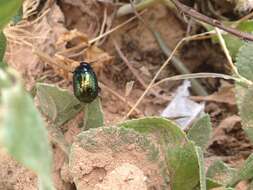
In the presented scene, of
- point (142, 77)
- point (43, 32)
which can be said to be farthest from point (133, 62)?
point (43, 32)

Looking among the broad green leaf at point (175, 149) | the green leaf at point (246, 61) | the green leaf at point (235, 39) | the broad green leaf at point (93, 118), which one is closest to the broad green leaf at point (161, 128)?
the broad green leaf at point (175, 149)

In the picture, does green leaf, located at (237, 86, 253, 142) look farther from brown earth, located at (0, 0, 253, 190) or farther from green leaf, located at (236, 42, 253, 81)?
brown earth, located at (0, 0, 253, 190)

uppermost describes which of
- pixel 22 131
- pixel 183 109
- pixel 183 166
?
pixel 22 131

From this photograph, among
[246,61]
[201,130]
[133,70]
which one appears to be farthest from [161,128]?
[133,70]

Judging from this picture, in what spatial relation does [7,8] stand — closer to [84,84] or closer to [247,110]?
[84,84]

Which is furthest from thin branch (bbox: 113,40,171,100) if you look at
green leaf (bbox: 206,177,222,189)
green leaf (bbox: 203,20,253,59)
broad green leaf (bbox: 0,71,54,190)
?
broad green leaf (bbox: 0,71,54,190)
